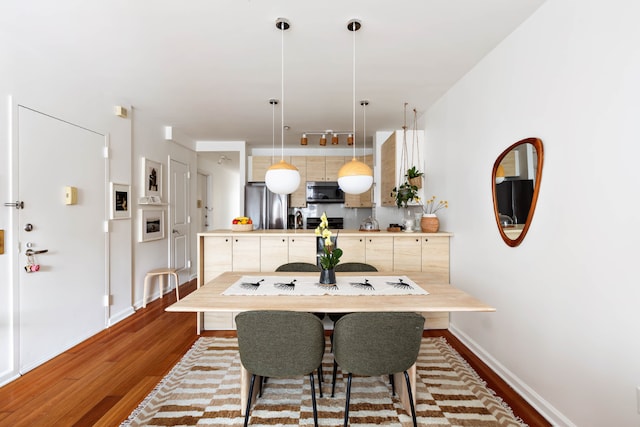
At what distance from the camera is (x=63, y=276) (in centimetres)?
278

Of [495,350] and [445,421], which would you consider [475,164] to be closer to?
[495,350]

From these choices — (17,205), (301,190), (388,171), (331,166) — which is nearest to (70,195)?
(17,205)

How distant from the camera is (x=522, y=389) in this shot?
6.91ft

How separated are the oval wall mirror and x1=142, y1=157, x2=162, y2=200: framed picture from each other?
3.99 m

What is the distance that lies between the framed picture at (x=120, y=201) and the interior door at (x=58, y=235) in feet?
0.39

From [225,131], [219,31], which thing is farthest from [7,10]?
[225,131]

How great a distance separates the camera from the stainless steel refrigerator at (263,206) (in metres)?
5.50

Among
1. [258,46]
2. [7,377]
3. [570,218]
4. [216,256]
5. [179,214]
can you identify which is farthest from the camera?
[179,214]

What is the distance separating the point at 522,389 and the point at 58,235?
151 inches

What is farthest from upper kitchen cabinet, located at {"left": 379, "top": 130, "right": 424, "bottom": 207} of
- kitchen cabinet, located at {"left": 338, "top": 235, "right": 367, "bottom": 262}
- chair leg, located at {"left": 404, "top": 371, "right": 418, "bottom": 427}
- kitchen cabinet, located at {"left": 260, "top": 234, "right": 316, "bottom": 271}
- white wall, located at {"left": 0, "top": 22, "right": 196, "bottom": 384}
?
white wall, located at {"left": 0, "top": 22, "right": 196, "bottom": 384}

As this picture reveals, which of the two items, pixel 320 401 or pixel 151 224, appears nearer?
pixel 320 401

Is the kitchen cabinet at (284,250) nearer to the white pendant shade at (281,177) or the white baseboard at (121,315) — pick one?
the white pendant shade at (281,177)

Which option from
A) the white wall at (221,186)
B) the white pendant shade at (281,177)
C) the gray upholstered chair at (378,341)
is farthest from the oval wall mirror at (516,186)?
the white wall at (221,186)

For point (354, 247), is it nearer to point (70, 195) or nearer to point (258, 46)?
point (258, 46)
